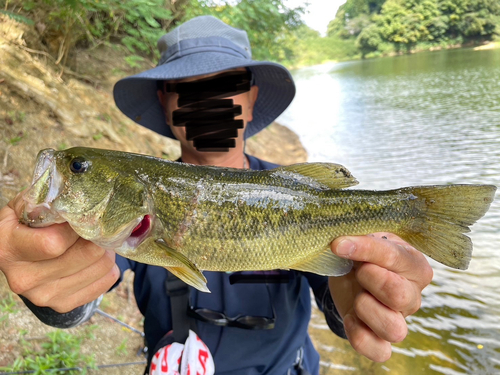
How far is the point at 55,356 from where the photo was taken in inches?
110

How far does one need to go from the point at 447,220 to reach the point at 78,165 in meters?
1.80

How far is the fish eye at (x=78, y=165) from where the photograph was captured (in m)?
1.48

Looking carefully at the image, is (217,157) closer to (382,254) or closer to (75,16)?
(382,254)

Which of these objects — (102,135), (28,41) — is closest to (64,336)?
(102,135)

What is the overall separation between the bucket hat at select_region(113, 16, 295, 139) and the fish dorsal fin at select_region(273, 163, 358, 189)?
1.00m

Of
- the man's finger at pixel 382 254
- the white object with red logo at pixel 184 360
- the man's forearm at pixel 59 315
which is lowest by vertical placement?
the white object with red logo at pixel 184 360

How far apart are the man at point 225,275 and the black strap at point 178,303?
44 millimetres

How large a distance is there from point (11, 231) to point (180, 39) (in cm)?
205

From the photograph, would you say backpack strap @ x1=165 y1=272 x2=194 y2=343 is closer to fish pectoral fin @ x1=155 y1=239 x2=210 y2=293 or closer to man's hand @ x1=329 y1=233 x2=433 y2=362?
fish pectoral fin @ x1=155 y1=239 x2=210 y2=293

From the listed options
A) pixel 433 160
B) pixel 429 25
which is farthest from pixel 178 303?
pixel 429 25

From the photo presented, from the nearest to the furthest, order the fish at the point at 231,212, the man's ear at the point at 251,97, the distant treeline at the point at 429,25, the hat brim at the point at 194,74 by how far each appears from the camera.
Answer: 1. the fish at the point at 231,212
2. the hat brim at the point at 194,74
3. the man's ear at the point at 251,97
4. the distant treeline at the point at 429,25

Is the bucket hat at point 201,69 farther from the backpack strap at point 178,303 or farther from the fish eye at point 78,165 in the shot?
the backpack strap at point 178,303

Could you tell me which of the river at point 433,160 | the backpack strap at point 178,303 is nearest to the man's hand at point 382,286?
the backpack strap at point 178,303

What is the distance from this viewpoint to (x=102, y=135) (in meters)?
5.75
